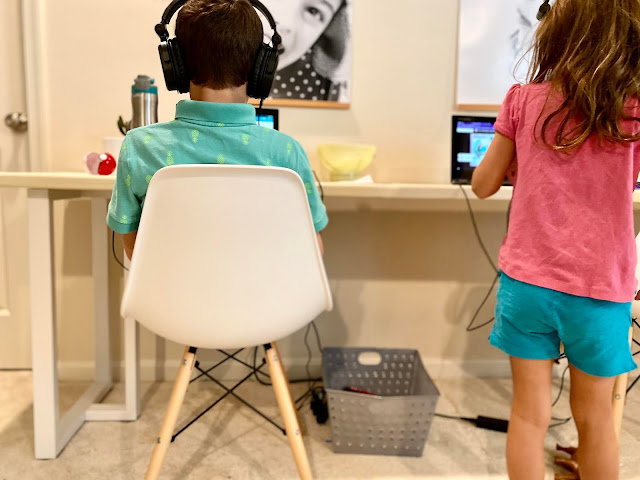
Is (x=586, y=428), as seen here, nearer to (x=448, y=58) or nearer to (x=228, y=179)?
(x=228, y=179)

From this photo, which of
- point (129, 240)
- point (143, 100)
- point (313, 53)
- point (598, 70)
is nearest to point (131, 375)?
point (129, 240)

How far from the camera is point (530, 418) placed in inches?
34.4

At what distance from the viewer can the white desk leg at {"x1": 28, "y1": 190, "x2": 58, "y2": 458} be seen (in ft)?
3.63

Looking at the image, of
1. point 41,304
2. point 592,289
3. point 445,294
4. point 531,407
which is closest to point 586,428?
point 531,407

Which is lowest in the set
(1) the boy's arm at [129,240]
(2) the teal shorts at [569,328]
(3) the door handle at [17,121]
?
(2) the teal shorts at [569,328]

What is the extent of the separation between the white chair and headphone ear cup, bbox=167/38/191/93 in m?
0.24

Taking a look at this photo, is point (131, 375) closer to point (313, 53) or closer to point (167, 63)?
point (167, 63)

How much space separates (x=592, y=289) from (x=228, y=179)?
61 cm

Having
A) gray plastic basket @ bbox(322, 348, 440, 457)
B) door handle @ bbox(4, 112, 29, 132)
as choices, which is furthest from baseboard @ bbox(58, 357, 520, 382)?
door handle @ bbox(4, 112, 29, 132)

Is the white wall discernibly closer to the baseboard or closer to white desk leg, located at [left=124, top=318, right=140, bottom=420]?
the baseboard

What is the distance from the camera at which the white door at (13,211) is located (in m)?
1.51

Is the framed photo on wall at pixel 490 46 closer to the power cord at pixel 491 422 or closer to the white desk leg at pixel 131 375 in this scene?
the power cord at pixel 491 422

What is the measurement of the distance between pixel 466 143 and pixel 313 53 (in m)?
0.57

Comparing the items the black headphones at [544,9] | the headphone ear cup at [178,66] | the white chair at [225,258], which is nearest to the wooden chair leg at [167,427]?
the white chair at [225,258]
